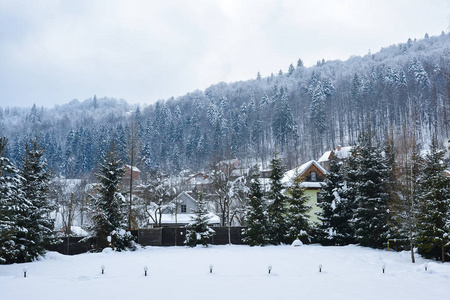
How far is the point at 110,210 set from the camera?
28.0 meters

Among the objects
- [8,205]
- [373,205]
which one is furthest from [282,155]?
[8,205]

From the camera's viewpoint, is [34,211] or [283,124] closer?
→ [34,211]

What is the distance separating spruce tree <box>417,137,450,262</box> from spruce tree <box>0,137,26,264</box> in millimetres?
21822

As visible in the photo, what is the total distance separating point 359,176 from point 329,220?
4.86 metres

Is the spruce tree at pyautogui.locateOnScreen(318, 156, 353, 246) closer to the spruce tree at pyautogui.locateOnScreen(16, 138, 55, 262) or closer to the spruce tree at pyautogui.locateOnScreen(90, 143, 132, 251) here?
the spruce tree at pyautogui.locateOnScreen(90, 143, 132, 251)

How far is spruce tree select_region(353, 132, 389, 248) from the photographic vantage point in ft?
86.0

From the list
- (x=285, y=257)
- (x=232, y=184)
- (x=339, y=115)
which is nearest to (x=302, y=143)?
(x=339, y=115)

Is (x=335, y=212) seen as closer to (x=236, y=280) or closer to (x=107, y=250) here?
(x=236, y=280)

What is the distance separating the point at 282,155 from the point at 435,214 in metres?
64.1

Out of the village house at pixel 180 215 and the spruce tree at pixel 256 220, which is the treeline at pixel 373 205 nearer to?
the spruce tree at pixel 256 220

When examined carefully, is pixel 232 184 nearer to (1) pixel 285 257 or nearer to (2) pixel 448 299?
(1) pixel 285 257

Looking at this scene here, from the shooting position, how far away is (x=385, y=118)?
8700 centimetres

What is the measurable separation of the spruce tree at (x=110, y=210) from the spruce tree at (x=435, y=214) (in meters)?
20.5

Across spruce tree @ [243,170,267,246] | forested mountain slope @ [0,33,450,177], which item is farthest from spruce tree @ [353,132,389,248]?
forested mountain slope @ [0,33,450,177]
